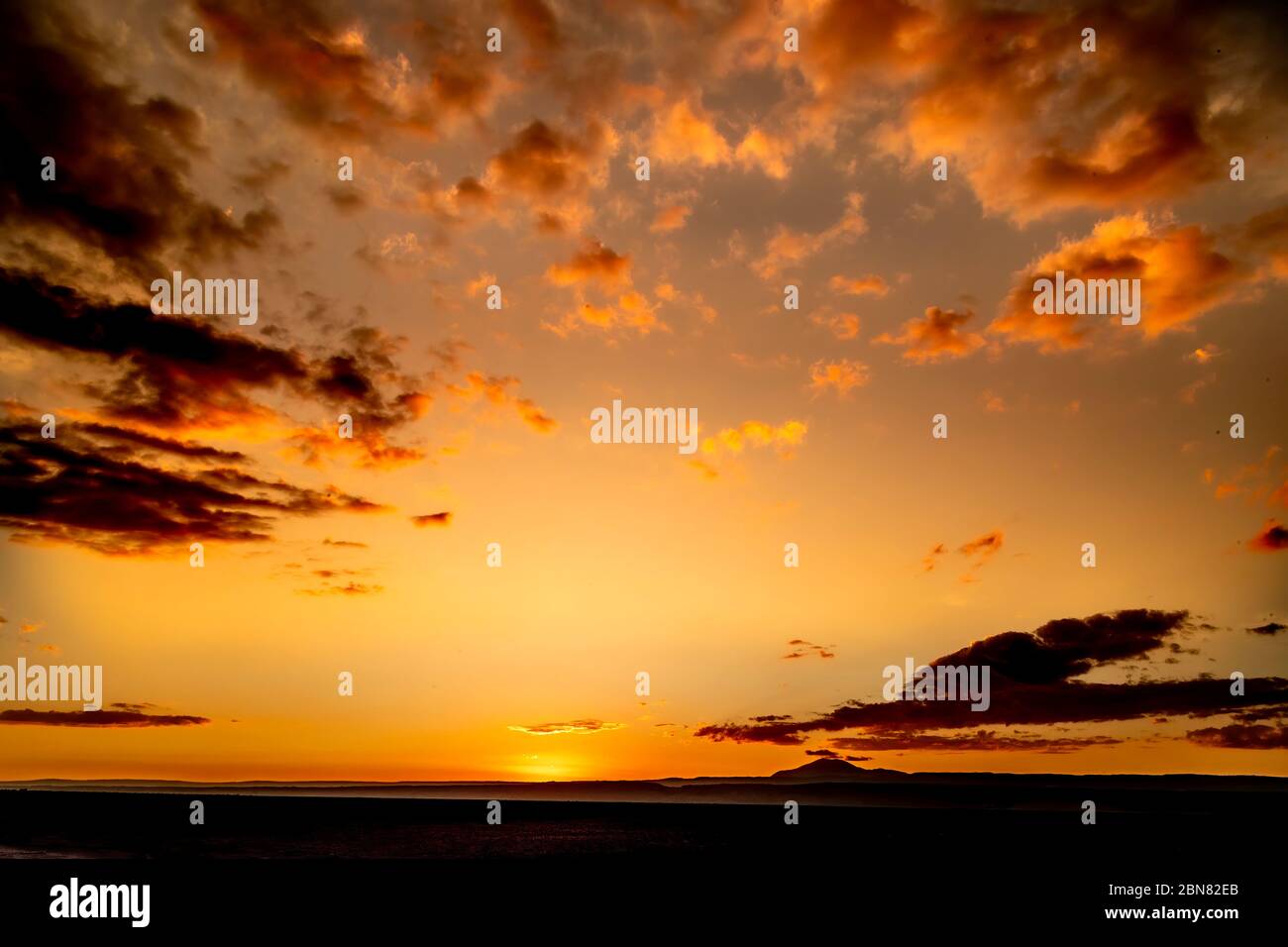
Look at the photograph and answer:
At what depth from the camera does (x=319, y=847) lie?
1996 inches

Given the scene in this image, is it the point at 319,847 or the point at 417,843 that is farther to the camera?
the point at 417,843
